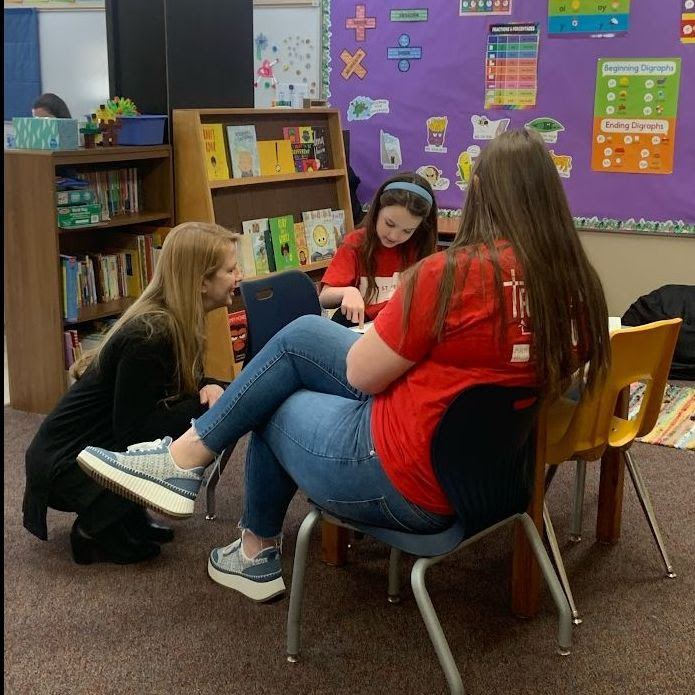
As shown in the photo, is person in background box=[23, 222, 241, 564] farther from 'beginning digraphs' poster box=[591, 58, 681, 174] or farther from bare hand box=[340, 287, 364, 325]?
'beginning digraphs' poster box=[591, 58, 681, 174]

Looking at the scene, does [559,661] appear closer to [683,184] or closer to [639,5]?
[683,184]

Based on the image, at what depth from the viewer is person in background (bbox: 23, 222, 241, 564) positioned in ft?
7.61

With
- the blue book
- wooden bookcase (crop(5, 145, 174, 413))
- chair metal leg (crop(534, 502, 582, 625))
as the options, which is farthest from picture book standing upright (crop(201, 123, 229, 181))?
chair metal leg (crop(534, 502, 582, 625))

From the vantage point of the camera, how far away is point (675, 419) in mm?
3684

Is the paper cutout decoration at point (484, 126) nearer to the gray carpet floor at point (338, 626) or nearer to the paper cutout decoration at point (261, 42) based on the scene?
the paper cutout decoration at point (261, 42)

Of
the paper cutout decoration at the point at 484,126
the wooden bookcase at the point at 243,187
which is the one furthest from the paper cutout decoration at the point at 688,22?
the wooden bookcase at the point at 243,187

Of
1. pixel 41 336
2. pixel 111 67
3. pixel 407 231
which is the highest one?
pixel 111 67

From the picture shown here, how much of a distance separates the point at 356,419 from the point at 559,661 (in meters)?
0.73

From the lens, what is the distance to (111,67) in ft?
13.2

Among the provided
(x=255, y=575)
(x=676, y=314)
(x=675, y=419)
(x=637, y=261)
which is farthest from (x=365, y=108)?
(x=255, y=575)

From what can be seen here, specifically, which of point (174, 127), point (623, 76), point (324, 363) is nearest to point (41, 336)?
point (174, 127)

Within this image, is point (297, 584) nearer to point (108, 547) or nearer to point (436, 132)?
point (108, 547)

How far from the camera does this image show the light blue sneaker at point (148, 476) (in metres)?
2.02

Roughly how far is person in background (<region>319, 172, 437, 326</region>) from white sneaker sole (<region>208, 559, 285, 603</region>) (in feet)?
2.98
